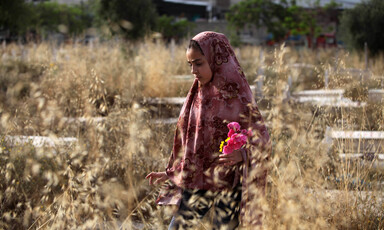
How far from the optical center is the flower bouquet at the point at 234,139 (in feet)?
6.57

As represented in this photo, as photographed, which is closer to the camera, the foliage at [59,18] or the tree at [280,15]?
the tree at [280,15]

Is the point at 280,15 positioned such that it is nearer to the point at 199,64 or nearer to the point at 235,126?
the point at 199,64

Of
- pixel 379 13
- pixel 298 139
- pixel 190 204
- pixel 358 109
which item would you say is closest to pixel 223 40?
pixel 190 204

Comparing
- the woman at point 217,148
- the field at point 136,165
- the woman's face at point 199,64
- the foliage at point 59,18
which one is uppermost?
the woman's face at point 199,64

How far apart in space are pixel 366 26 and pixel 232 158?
571 inches

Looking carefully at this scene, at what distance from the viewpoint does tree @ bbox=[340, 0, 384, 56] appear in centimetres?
1474

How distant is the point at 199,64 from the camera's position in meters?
2.17

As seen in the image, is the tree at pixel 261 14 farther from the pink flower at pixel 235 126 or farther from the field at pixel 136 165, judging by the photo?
the pink flower at pixel 235 126

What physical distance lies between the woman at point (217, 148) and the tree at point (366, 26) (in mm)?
14063

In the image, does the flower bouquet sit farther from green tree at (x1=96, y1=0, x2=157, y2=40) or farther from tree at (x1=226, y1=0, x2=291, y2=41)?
tree at (x1=226, y1=0, x2=291, y2=41)

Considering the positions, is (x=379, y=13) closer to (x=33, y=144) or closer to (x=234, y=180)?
(x=33, y=144)

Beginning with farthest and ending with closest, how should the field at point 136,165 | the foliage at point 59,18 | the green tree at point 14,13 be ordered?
the foliage at point 59,18, the green tree at point 14,13, the field at point 136,165

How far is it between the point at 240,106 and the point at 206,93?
0.19 m

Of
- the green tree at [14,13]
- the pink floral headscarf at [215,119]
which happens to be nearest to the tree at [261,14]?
the green tree at [14,13]
